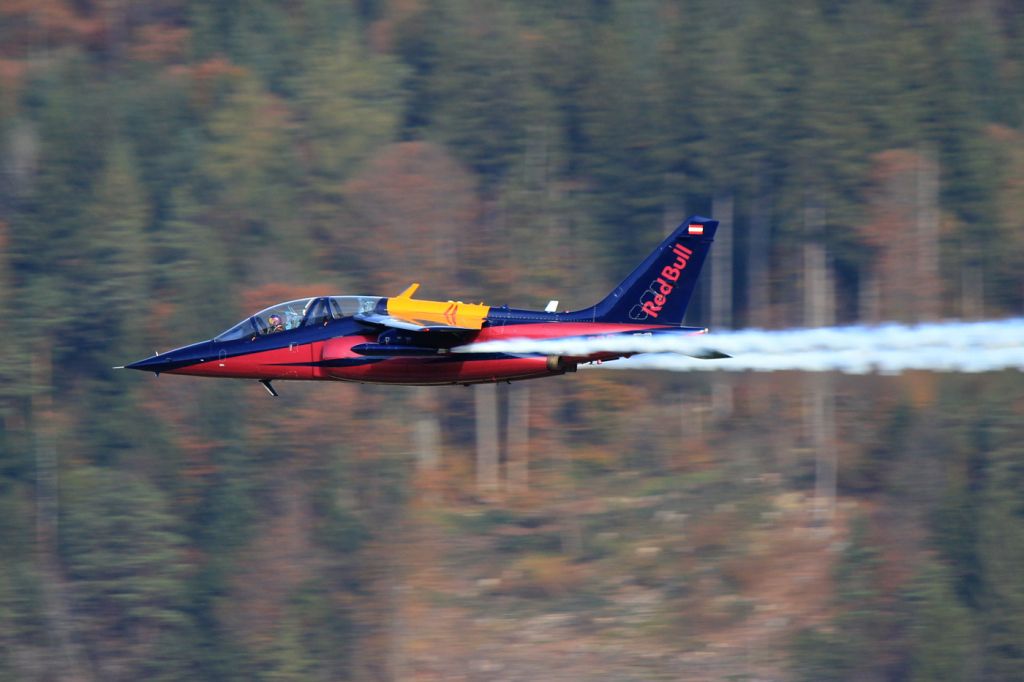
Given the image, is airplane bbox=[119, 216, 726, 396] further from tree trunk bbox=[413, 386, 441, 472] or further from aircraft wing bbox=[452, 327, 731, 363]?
tree trunk bbox=[413, 386, 441, 472]

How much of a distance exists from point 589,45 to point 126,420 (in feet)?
127

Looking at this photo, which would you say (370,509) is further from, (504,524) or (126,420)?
(126,420)

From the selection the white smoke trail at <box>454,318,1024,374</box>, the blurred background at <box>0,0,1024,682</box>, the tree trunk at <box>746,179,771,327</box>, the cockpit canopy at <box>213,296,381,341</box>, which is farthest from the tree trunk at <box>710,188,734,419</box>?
the cockpit canopy at <box>213,296,381,341</box>

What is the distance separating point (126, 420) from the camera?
83.9 metres

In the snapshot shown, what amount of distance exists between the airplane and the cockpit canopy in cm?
2

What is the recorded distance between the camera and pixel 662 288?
35062mm

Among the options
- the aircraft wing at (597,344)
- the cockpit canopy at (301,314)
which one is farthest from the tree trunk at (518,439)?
the aircraft wing at (597,344)

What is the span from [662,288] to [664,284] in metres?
0.11

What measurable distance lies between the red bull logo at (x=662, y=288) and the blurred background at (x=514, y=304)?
109 ft

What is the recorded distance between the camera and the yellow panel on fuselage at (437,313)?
33969 millimetres

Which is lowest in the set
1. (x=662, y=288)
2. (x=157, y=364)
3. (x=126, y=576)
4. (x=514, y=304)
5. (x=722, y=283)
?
(x=126, y=576)

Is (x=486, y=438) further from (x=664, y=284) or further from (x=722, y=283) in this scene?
(x=664, y=284)

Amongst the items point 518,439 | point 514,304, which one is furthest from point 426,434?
point 514,304

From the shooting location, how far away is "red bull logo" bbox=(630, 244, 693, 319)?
3481cm
